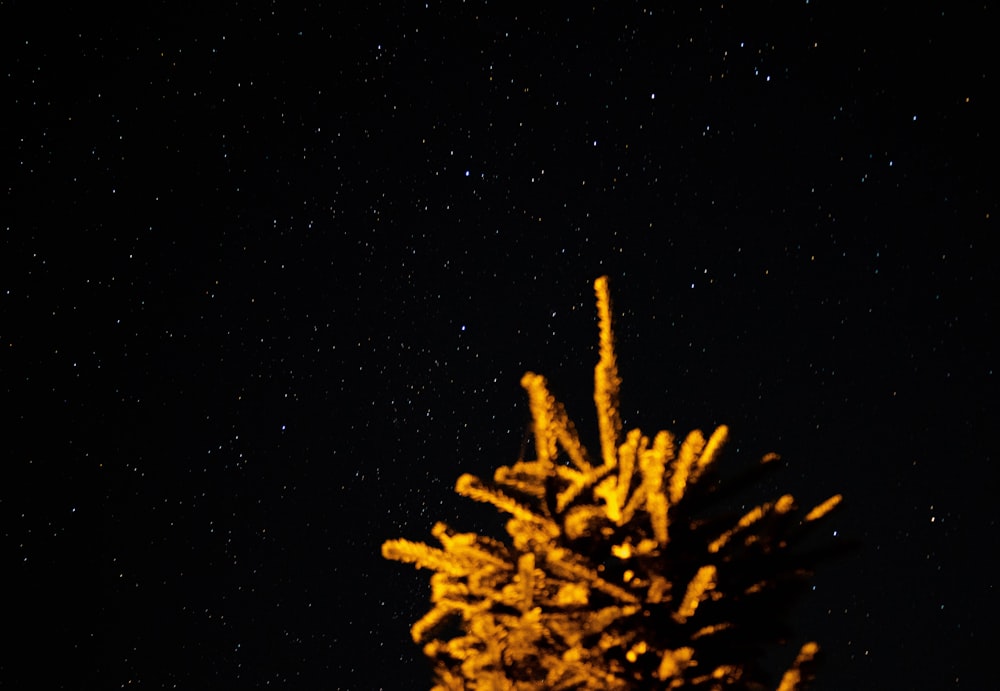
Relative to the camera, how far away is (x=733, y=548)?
2.53 meters

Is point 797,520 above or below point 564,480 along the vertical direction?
below

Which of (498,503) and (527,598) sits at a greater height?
(498,503)

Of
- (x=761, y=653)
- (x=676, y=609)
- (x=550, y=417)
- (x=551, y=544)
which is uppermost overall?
(x=550, y=417)

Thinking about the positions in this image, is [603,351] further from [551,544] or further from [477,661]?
[477,661]

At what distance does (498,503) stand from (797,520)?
2.57ft

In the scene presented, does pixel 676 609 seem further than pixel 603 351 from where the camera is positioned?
No

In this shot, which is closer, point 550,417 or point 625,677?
point 625,677

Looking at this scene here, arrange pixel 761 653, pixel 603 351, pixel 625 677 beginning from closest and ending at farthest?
1. pixel 625 677
2. pixel 761 653
3. pixel 603 351

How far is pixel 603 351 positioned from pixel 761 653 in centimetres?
85

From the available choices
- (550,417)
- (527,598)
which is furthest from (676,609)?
(550,417)

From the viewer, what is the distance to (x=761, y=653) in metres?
2.42

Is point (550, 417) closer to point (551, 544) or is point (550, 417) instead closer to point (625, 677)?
point (551, 544)

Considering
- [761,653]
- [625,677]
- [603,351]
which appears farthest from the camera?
[603,351]

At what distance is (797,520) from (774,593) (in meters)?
0.21
